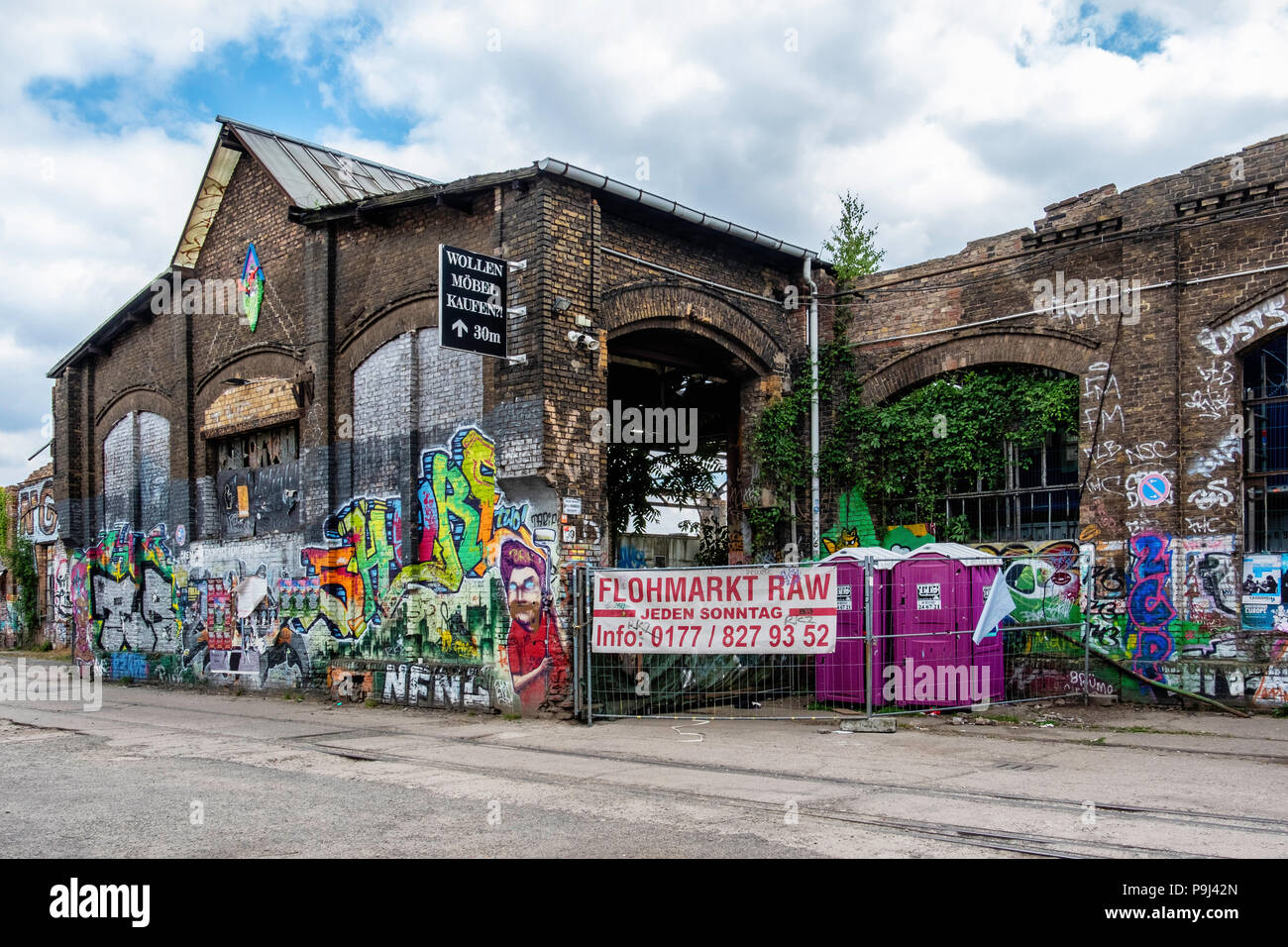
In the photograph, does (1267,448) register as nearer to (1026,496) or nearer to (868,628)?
(1026,496)

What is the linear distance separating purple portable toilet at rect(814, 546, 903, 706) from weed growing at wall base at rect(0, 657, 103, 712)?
10766 millimetres

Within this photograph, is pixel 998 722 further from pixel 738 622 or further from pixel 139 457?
pixel 139 457

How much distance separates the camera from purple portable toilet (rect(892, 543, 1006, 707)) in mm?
12203

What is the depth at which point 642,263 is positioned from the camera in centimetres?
1434

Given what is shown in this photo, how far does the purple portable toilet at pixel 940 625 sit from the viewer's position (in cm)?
1220

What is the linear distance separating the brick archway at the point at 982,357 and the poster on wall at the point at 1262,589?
10.3ft

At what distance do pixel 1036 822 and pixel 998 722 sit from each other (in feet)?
17.4

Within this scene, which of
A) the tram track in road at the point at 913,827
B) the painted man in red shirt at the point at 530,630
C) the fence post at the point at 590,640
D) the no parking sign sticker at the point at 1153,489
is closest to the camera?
the tram track in road at the point at 913,827

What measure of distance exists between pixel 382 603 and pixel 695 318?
6.09 m

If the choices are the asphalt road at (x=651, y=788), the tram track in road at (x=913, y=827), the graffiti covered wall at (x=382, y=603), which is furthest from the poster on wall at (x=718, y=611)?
the tram track in road at (x=913, y=827)

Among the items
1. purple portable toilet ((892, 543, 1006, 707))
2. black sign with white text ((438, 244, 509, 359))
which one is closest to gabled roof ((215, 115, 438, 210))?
black sign with white text ((438, 244, 509, 359))


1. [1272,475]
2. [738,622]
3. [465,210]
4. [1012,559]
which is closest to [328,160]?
[465,210]

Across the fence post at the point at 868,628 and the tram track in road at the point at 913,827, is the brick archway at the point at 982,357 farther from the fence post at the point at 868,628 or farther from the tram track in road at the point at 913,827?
the tram track in road at the point at 913,827

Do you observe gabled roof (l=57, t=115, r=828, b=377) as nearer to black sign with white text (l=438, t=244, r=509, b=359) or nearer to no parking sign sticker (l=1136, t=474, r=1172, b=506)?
black sign with white text (l=438, t=244, r=509, b=359)
